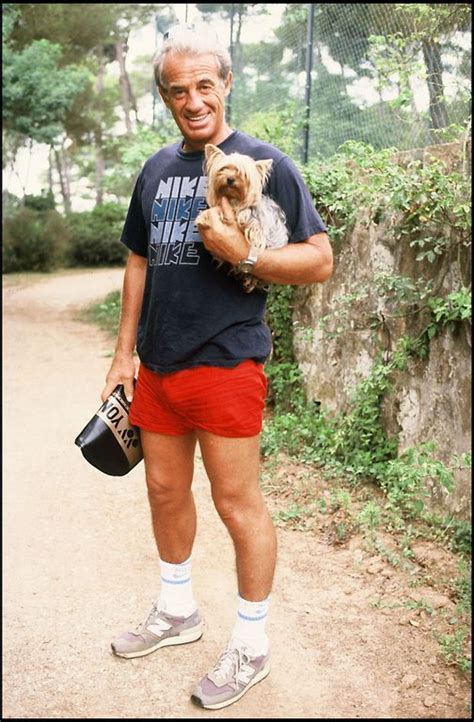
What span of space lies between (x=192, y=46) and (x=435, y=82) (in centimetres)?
267

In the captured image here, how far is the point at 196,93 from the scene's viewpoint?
242 cm

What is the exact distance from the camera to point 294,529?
4.22 meters

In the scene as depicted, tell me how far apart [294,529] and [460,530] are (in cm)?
95

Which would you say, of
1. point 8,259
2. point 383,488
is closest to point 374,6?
point 383,488

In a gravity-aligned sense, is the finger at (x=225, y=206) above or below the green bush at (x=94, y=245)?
below

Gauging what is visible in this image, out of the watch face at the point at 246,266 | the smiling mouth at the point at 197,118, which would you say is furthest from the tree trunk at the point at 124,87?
the watch face at the point at 246,266

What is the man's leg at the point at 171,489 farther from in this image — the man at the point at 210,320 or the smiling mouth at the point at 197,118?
the smiling mouth at the point at 197,118

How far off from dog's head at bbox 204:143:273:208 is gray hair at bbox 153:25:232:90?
404 mm

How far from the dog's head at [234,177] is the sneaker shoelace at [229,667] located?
65.0 inches

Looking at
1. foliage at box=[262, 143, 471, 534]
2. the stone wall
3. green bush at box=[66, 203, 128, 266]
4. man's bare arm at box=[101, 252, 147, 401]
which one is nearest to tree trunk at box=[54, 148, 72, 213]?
green bush at box=[66, 203, 128, 266]

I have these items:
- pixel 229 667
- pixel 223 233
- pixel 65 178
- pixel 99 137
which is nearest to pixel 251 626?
pixel 229 667

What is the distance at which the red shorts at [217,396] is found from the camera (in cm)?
247

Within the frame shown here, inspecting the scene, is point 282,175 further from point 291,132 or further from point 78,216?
point 78,216

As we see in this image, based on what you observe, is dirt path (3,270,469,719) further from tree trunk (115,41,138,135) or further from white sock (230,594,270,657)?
tree trunk (115,41,138,135)
